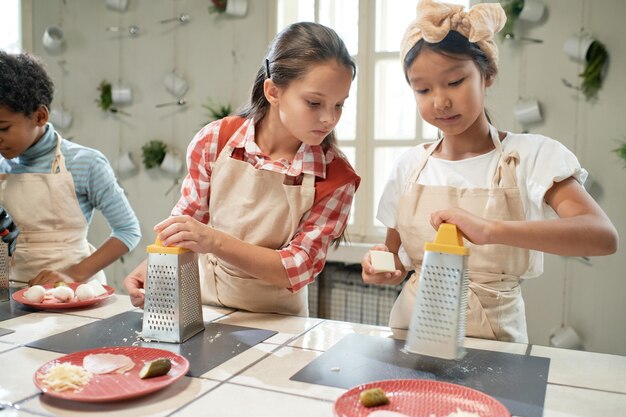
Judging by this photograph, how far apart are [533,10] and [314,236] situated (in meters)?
2.23

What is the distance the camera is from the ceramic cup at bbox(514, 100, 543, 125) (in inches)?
124

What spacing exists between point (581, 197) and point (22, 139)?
1735 millimetres

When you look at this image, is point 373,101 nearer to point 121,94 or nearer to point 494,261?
point 121,94

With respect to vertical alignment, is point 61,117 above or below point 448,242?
above

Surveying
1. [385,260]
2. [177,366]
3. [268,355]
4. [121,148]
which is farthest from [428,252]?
[121,148]

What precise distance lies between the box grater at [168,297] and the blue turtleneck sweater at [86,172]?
89 cm

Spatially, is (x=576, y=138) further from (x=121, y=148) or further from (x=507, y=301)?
(x=121, y=148)

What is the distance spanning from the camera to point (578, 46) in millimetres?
3035

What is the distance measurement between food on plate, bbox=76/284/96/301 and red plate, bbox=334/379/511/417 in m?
0.92

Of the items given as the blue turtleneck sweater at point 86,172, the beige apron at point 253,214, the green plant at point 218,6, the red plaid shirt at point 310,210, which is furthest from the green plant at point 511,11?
the blue turtleneck sweater at point 86,172

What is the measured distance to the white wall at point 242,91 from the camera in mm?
3115

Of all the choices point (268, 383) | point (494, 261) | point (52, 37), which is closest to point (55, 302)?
point (268, 383)

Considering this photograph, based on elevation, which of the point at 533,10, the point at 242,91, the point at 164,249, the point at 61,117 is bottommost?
the point at 164,249

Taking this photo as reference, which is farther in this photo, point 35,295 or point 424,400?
point 35,295
